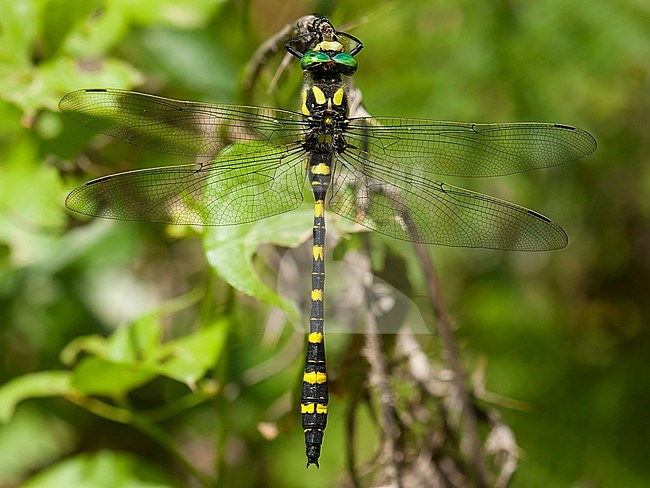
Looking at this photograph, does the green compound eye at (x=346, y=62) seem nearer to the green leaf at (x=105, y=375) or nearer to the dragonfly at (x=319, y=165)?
the dragonfly at (x=319, y=165)

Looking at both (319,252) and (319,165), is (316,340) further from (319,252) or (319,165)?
(319,165)

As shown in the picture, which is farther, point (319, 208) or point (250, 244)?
point (319, 208)

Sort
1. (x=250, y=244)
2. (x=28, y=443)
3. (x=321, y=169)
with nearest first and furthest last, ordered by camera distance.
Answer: (x=250, y=244) → (x=321, y=169) → (x=28, y=443)

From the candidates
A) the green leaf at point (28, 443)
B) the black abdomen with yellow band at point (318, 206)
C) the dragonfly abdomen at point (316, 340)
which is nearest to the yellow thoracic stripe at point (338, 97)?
the black abdomen with yellow band at point (318, 206)

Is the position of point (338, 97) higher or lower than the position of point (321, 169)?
higher

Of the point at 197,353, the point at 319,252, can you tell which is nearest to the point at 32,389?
the point at 197,353

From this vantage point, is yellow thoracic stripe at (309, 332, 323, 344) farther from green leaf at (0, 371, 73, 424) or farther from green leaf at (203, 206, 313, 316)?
green leaf at (0, 371, 73, 424)
